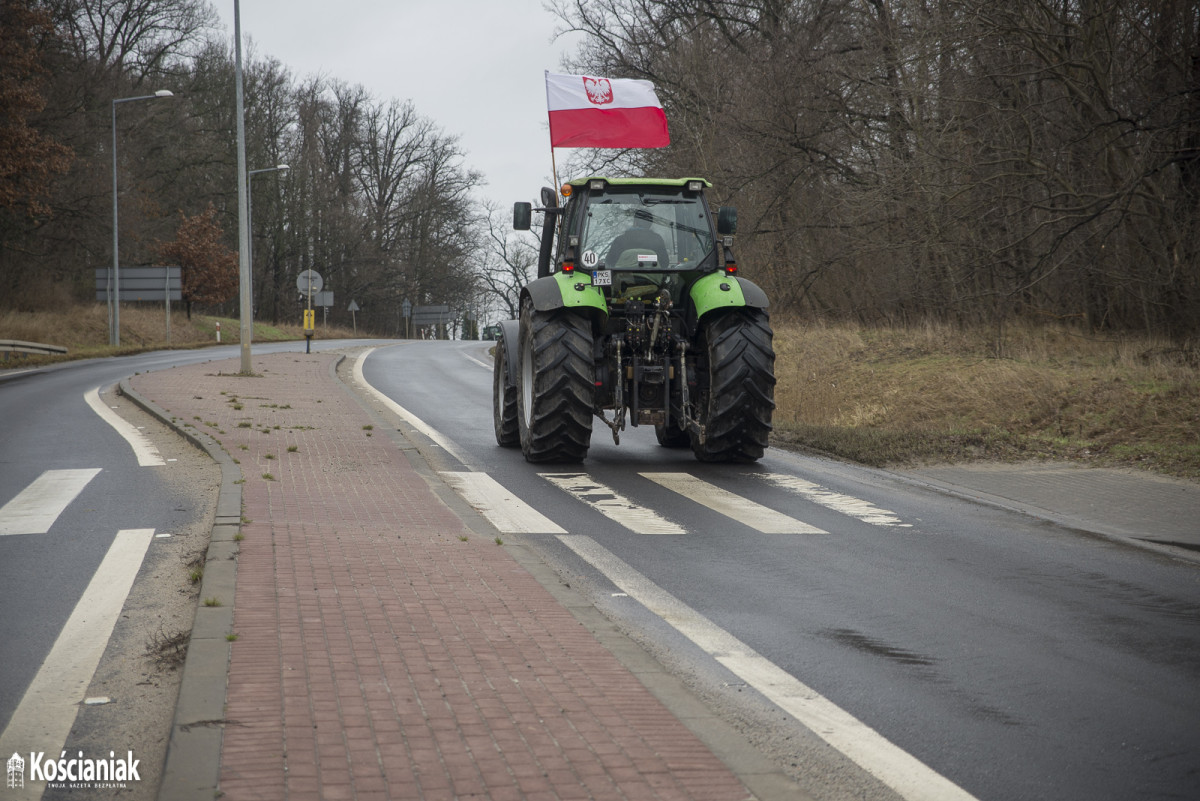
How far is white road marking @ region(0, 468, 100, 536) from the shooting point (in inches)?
330

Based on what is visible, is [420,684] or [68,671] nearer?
[420,684]

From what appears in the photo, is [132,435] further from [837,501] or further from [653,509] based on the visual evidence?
[837,501]

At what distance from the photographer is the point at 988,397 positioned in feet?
51.4

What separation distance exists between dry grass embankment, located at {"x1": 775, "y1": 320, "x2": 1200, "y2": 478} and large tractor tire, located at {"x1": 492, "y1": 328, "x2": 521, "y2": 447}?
3209 mm

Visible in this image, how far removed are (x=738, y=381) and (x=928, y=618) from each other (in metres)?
5.35

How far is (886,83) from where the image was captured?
25.4 metres

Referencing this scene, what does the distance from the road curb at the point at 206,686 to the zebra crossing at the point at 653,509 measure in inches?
86.3

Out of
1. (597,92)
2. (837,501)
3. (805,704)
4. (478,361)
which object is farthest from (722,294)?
(478,361)

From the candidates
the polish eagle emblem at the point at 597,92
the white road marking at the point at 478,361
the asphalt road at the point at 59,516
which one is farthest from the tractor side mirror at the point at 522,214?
the white road marking at the point at 478,361

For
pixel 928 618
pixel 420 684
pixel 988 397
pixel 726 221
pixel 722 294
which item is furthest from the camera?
pixel 988 397

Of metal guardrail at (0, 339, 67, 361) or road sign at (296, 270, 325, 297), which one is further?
road sign at (296, 270, 325, 297)

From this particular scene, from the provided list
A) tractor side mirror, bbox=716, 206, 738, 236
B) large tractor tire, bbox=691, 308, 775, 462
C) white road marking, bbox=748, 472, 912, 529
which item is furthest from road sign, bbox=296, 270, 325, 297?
white road marking, bbox=748, 472, 912, 529

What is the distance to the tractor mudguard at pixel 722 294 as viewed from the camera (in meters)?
11.2

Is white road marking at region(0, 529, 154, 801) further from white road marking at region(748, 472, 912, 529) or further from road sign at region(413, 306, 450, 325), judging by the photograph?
road sign at region(413, 306, 450, 325)
